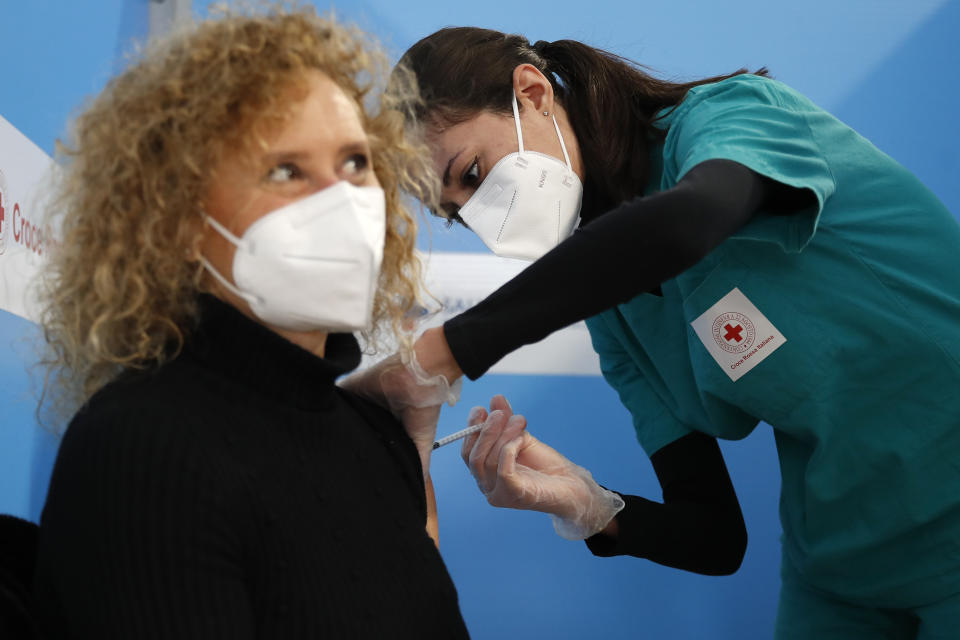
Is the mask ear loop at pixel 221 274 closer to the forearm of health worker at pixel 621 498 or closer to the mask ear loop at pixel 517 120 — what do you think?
the forearm of health worker at pixel 621 498

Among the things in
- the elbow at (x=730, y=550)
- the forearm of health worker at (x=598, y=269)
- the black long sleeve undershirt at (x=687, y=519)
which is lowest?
the elbow at (x=730, y=550)

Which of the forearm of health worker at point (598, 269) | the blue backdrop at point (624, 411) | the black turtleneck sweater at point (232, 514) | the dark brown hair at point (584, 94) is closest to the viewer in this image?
the black turtleneck sweater at point (232, 514)

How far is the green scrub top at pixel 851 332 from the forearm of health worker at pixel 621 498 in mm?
196

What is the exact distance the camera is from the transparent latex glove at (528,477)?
3.90ft

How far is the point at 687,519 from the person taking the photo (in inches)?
54.4

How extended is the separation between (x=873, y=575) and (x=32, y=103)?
1.31m

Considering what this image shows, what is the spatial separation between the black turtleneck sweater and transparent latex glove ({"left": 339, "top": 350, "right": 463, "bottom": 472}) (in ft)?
0.30

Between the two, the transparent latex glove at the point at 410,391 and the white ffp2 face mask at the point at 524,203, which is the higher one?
the white ffp2 face mask at the point at 524,203

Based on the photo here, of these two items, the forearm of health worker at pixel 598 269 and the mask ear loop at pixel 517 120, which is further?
the mask ear loop at pixel 517 120

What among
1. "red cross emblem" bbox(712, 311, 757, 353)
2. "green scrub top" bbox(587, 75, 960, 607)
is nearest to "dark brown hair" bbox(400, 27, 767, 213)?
"green scrub top" bbox(587, 75, 960, 607)

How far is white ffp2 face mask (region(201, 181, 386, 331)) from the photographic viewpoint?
2.58 feet

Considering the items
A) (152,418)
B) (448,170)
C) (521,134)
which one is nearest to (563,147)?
(521,134)

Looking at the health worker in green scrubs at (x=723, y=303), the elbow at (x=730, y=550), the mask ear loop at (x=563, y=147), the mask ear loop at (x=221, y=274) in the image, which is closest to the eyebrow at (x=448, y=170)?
the health worker in green scrubs at (x=723, y=303)

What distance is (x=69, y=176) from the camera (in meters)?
0.87
